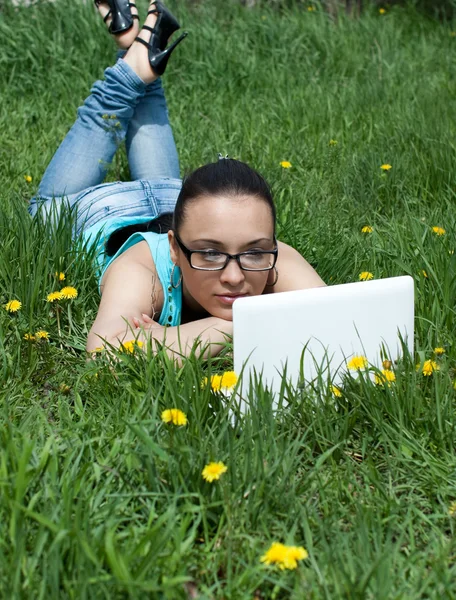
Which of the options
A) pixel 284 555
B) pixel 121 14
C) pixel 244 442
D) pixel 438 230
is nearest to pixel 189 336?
pixel 244 442

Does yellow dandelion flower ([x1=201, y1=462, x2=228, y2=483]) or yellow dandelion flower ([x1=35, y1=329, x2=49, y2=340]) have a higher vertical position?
yellow dandelion flower ([x1=35, y1=329, x2=49, y2=340])

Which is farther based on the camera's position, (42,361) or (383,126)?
(383,126)

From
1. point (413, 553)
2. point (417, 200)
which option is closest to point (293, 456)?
point (413, 553)

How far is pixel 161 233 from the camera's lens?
2.98m

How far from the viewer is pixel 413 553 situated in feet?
5.14

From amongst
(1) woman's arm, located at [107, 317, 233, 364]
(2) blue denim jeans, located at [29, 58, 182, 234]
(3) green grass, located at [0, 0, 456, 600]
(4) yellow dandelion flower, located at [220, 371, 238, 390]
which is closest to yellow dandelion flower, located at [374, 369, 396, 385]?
(3) green grass, located at [0, 0, 456, 600]

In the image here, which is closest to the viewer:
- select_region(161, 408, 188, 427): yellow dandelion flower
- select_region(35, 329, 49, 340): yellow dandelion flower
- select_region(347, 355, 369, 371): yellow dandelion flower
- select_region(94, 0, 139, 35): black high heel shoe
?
select_region(161, 408, 188, 427): yellow dandelion flower

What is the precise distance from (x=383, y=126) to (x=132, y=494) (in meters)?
3.14

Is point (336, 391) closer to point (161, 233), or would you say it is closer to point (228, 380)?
point (228, 380)

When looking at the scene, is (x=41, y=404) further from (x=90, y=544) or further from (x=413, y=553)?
(x=413, y=553)

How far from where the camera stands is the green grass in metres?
1.49

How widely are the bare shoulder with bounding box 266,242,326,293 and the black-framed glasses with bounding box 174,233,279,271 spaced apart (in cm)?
22

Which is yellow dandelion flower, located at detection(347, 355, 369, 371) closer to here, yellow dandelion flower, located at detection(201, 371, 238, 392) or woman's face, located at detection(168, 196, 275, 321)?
yellow dandelion flower, located at detection(201, 371, 238, 392)

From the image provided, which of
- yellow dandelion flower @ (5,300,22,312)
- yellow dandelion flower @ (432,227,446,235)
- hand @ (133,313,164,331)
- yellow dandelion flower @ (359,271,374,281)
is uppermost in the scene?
yellow dandelion flower @ (432,227,446,235)
